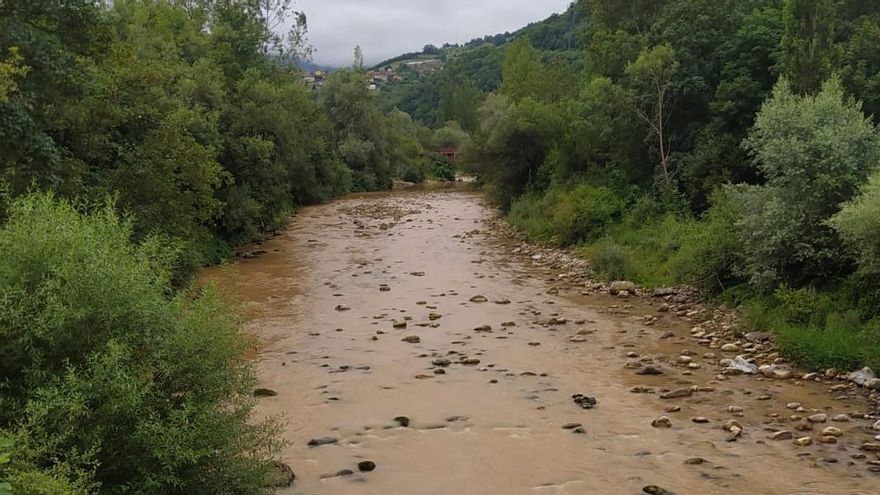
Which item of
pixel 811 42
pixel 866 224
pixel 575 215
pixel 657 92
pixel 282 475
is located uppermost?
pixel 811 42

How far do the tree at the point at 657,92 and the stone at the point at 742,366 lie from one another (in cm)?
1256

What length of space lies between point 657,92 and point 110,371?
22.5m

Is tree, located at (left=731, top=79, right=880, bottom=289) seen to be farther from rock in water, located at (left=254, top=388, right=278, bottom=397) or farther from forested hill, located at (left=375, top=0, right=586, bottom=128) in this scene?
forested hill, located at (left=375, top=0, right=586, bottom=128)

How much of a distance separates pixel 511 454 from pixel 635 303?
9.60m

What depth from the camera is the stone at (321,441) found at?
9.56 m

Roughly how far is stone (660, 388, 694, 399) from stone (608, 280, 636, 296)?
7.62 m

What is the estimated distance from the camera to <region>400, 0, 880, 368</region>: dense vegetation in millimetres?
13969

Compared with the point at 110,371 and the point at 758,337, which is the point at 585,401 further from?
the point at 110,371

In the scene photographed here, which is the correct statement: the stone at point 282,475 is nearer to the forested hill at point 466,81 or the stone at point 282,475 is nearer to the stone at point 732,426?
the stone at point 732,426

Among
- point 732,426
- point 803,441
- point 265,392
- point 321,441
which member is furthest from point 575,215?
point 321,441

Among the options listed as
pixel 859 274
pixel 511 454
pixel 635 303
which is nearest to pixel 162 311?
pixel 511 454

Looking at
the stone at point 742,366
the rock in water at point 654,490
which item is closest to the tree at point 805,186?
the stone at point 742,366

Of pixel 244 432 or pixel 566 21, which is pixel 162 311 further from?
pixel 566 21

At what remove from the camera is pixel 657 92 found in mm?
24625
